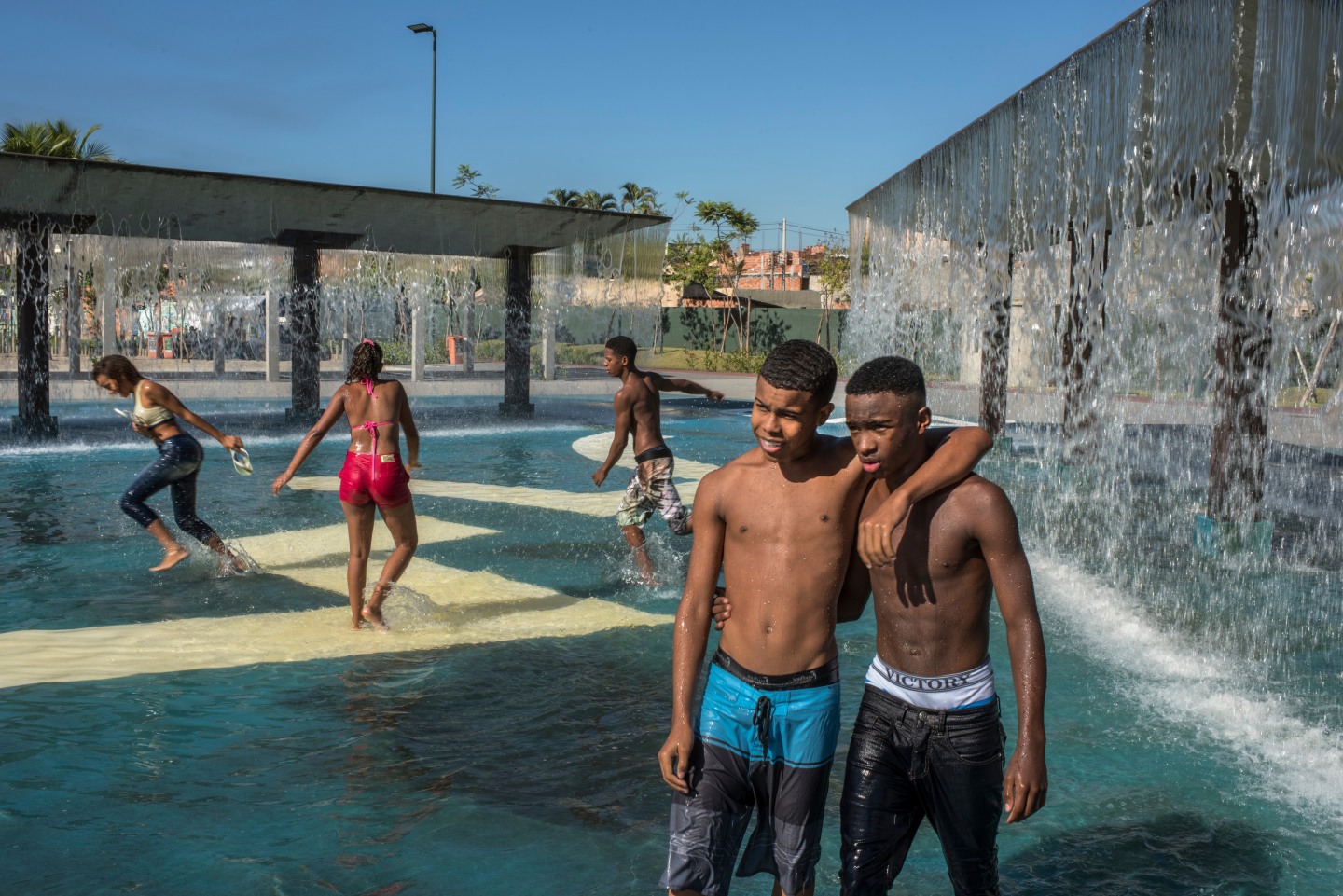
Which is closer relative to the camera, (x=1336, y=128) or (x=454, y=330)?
(x=1336, y=128)

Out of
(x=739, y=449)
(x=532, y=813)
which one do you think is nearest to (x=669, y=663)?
(x=532, y=813)

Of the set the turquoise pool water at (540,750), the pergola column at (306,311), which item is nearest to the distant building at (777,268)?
the pergola column at (306,311)

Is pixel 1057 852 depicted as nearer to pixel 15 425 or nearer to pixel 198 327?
pixel 15 425

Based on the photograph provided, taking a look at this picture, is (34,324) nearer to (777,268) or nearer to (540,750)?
(540,750)

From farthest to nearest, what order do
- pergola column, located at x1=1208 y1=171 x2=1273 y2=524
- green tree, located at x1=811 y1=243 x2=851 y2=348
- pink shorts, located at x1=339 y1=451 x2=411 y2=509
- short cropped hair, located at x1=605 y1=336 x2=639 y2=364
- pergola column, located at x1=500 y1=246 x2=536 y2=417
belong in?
green tree, located at x1=811 y1=243 x2=851 y2=348, pergola column, located at x1=500 y1=246 x2=536 y2=417, pergola column, located at x1=1208 y1=171 x2=1273 y2=524, short cropped hair, located at x1=605 y1=336 x2=639 y2=364, pink shorts, located at x1=339 y1=451 x2=411 y2=509

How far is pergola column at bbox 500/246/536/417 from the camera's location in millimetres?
20844

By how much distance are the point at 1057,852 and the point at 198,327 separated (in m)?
39.0

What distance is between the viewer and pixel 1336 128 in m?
7.59

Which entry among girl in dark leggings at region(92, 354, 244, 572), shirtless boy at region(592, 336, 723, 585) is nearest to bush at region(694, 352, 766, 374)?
shirtless boy at region(592, 336, 723, 585)

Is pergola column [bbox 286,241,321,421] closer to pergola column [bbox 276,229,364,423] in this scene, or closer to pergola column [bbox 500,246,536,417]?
pergola column [bbox 276,229,364,423]

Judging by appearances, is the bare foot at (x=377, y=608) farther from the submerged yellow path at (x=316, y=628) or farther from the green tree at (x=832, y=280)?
the green tree at (x=832, y=280)

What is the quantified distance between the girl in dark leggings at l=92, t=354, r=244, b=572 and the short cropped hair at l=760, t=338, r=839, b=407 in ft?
19.3

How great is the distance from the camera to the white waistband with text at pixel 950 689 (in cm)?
283

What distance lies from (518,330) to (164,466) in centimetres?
1325
